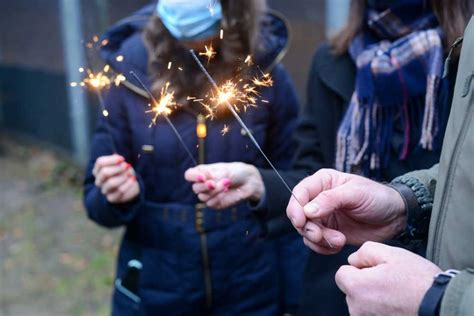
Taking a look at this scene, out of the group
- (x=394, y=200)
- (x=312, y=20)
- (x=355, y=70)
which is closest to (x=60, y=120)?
(x=312, y=20)

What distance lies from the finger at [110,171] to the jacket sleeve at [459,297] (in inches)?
45.8

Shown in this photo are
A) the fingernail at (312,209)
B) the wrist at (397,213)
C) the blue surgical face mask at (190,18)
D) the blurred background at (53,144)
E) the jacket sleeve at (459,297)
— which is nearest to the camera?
the jacket sleeve at (459,297)

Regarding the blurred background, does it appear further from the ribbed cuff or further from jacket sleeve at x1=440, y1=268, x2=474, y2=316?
jacket sleeve at x1=440, y1=268, x2=474, y2=316

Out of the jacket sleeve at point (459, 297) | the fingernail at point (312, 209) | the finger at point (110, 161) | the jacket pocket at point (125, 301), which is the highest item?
the fingernail at point (312, 209)

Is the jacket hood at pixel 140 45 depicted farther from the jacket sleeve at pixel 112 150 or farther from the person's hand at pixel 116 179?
the person's hand at pixel 116 179

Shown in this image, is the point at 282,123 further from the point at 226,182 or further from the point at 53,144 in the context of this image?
the point at 53,144

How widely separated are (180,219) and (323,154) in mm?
502

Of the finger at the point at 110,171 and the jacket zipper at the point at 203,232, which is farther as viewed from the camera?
the jacket zipper at the point at 203,232

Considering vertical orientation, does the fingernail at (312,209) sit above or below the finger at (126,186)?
above

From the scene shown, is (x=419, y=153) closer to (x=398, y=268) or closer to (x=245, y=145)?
(x=245, y=145)

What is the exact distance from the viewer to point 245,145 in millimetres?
2023

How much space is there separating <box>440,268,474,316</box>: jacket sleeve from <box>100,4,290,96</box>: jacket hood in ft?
3.79

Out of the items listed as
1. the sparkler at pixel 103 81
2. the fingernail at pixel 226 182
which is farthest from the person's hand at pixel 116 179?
the fingernail at pixel 226 182

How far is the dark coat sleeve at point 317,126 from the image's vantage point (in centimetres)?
193
